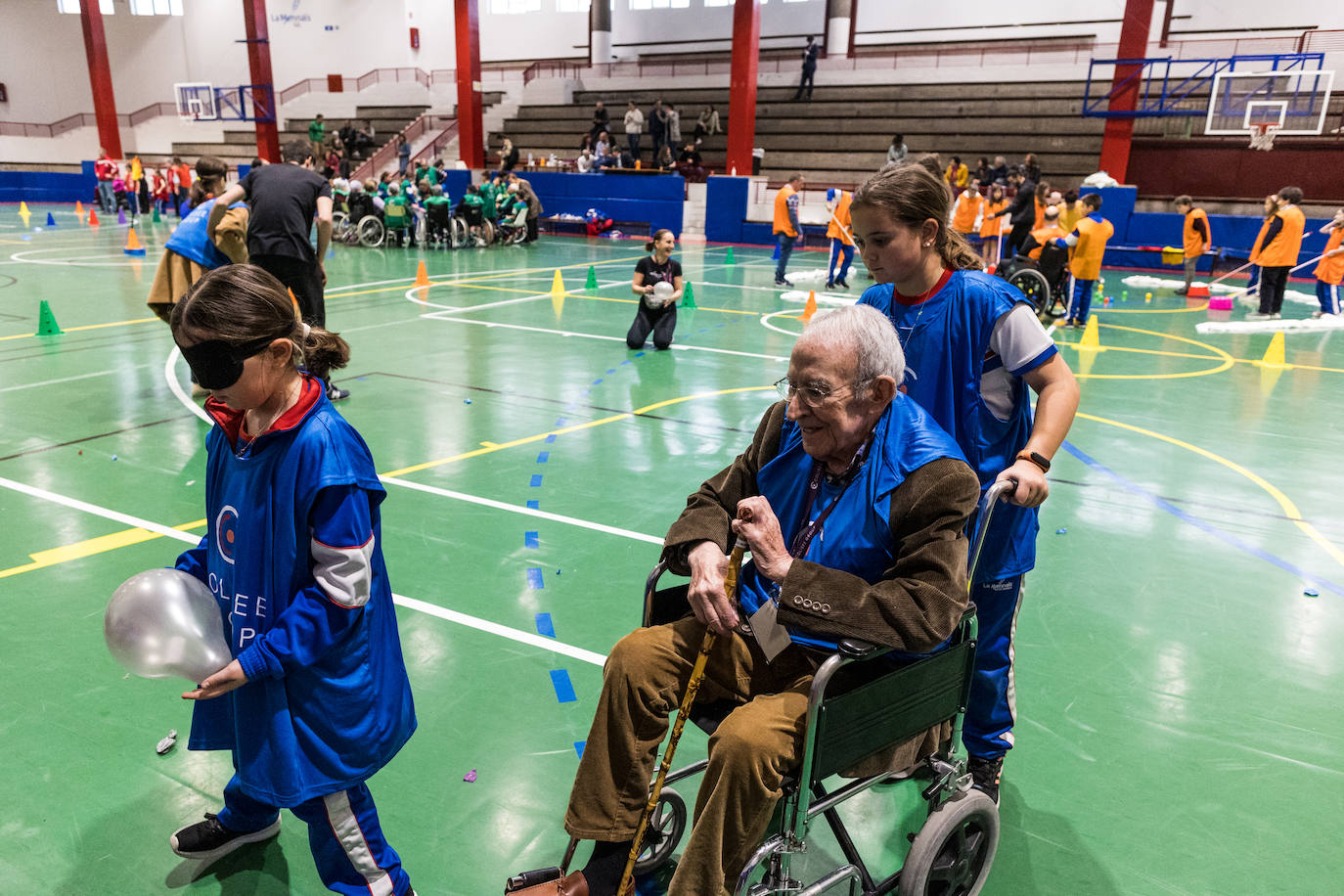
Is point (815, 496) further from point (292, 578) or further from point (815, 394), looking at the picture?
point (292, 578)

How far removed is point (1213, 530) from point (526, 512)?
12.2 feet

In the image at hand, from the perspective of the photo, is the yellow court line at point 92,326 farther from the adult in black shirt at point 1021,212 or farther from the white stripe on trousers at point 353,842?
the adult in black shirt at point 1021,212

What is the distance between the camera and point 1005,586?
2477 mm

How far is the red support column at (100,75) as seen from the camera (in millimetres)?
31891

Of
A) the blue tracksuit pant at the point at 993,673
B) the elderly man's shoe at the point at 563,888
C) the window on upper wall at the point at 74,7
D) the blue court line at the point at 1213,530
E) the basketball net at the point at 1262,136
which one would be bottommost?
the blue court line at the point at 1213,530

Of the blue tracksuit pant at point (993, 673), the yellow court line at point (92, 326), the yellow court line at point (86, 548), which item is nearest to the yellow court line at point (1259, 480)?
the blue tracksuit pant at point (993, 673)

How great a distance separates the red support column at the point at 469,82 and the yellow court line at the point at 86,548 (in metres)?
24.4

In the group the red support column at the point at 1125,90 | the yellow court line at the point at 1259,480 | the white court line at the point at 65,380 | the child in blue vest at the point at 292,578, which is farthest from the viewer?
the red support column at the point at 1125,90

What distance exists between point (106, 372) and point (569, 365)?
13.0ft

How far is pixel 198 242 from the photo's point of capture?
6277 mm

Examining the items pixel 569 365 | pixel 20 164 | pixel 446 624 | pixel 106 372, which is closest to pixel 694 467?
pixel 446 624

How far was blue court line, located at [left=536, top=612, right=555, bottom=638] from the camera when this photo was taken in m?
3.60

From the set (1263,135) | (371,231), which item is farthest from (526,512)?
(1263,135)

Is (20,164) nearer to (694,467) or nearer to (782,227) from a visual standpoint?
(782,227)
